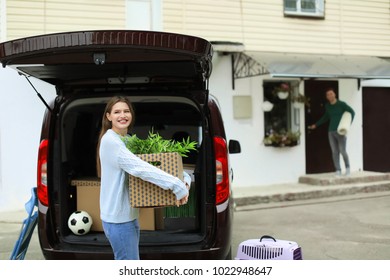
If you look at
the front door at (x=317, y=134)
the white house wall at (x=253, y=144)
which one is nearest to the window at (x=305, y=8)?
the front door at (x=317, y=134)

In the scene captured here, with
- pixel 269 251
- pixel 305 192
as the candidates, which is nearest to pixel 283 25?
pixel 305 192

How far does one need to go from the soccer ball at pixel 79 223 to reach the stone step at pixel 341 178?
21.2ft

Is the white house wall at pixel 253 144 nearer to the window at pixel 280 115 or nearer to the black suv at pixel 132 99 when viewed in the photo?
the window at pixel 280 115

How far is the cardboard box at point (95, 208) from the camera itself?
4.37 m

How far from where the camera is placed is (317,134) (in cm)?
1080

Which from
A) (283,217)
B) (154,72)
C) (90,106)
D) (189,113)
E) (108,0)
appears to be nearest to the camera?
(154,72)

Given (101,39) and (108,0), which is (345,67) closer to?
(108,0)

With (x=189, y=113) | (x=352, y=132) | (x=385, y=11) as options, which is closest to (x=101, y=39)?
(x=189, y=113)

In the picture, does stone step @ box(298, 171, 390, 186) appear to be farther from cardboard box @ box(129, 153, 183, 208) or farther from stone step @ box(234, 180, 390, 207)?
cardboard box @ box(129, 153, 183, 208)

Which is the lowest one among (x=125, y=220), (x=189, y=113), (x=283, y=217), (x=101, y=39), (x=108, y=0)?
(x=283, y=217)

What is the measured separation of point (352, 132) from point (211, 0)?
13.8 feet

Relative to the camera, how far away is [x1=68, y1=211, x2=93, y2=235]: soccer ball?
4211 mm

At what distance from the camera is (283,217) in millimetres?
7664

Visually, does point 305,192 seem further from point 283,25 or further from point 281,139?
point 283,25
